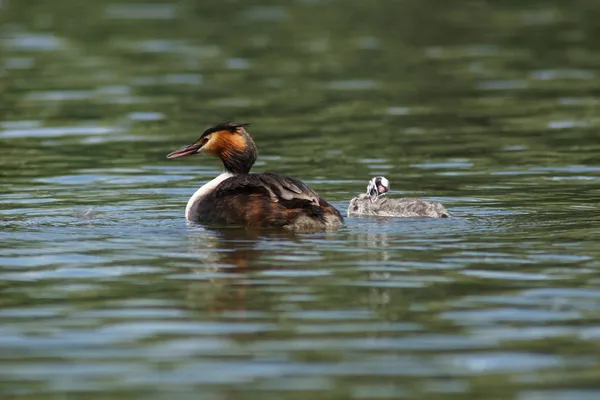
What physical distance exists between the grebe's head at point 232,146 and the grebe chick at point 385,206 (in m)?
1.07

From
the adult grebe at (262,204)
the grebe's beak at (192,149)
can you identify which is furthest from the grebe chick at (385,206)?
the grebe's beak at (192,149)

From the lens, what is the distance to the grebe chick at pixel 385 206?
13.2 metres

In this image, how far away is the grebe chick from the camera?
13156 millimetres

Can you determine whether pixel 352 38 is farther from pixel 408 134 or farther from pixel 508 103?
pixel 408 134

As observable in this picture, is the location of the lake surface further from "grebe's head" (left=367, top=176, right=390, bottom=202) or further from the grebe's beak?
"grebe's head" (left=367, top=176, right=390, bottom=202)

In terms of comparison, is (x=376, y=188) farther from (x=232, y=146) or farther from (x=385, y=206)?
(x=232, y=146)

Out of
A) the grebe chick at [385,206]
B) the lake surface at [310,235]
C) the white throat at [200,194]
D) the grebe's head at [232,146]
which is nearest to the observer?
the lake surface at [310,235]

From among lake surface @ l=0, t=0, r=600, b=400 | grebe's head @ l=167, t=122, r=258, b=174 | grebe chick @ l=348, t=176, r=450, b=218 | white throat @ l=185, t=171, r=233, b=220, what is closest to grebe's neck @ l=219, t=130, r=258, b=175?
grebe's head @ l=167, t=122, r=258, b=174

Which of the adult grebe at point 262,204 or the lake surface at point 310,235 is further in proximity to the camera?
the adult grebe at point 262,204

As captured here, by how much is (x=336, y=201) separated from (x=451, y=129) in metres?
5.52

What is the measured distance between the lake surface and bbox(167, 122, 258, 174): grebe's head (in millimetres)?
732

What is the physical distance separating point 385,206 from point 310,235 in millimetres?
1354

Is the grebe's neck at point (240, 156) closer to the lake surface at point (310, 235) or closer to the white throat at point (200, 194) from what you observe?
the white throat at point (200, 194)

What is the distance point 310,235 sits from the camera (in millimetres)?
12453
